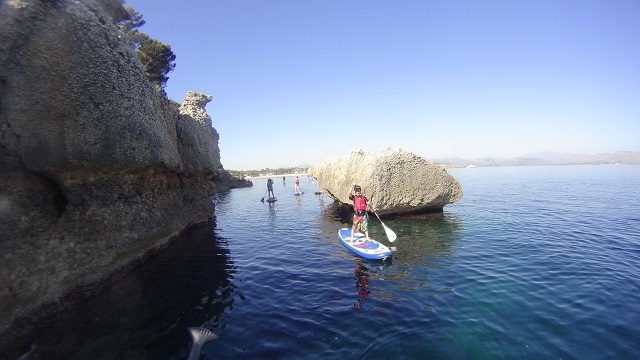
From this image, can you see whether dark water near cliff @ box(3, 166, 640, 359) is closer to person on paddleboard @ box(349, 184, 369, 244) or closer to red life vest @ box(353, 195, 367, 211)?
person on paddleboard @ box(349, 184, 369, 244)

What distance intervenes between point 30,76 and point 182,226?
11.6m

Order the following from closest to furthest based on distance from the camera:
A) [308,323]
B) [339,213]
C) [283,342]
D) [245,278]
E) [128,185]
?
[283,342]
[308,323]
[245,278]
[128,185]
[339,213]

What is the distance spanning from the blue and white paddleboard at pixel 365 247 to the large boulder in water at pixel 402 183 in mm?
5978

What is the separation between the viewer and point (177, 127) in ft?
63.8

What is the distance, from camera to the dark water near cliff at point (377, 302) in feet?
24.2

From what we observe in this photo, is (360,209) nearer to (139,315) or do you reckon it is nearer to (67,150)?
(139,315)

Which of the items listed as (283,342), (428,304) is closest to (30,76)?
(283,342)

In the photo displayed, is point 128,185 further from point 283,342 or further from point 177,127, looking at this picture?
point 283,342

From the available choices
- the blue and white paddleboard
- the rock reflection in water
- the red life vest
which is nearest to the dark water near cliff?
the rock reflection in water

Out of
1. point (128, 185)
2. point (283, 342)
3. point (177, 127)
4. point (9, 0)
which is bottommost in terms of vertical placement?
point (283, 342)

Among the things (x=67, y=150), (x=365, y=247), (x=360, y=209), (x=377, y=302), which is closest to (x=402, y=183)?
(x=360, y=209)

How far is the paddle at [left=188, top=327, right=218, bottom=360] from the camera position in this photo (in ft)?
24.0

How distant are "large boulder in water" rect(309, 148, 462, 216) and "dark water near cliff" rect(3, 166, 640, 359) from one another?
5.07m

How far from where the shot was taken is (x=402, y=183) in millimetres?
22812
